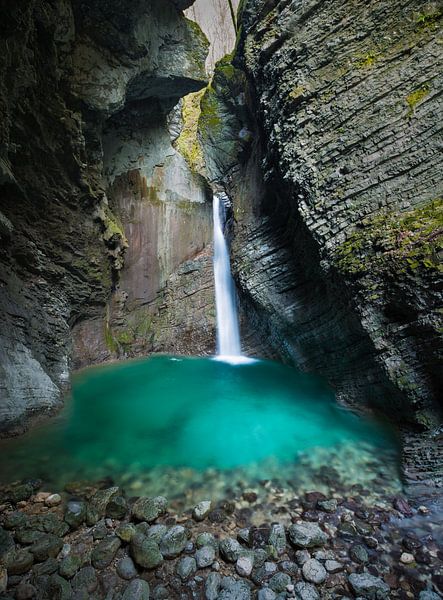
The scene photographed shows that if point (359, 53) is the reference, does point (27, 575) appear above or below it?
below

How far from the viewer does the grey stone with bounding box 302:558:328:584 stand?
2898 mm

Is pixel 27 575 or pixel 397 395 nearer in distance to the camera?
pixel 27 575

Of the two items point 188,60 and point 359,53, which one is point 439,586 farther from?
point 188,60

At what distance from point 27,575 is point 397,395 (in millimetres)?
5924

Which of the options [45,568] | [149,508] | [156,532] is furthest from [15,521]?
[156,532]

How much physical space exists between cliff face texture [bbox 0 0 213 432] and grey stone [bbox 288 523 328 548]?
5.43m

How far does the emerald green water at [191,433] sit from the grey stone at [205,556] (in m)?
1.28

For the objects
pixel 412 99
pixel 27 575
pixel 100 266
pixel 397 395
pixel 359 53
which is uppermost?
pixel 359 53

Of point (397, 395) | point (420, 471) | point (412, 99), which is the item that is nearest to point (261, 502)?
point (420, 471)

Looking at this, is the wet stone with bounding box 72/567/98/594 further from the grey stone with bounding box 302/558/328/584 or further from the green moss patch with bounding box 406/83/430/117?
the green moss patch with bounding box 406/83/430/117

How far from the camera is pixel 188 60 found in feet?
39.1

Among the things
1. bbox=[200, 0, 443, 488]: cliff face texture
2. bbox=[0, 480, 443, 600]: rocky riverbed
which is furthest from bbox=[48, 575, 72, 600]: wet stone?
bbox=[200, 0, 443, 488]: cliff face texture

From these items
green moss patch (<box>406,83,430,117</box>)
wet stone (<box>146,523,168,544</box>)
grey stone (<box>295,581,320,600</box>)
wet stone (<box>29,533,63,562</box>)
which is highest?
green moss patch (<box>406,83,430,117</box>)

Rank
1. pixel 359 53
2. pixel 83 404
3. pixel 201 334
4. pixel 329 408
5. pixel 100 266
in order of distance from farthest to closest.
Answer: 1. pixel 201 334
2. pixel 100 266
3. pixel 83 404
4. pixel 329 408
5. pixel 359 53
